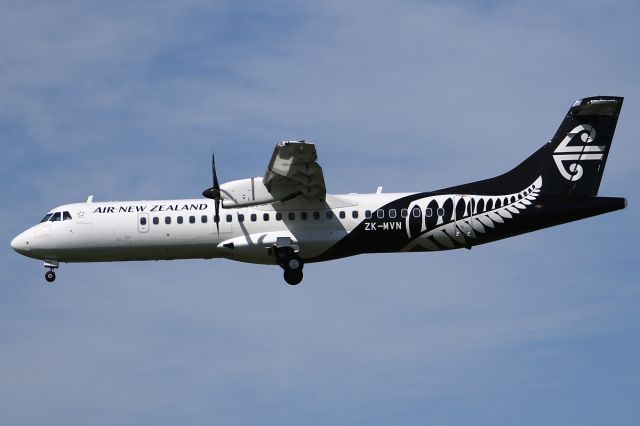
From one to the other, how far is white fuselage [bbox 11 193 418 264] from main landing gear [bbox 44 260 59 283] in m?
0.42

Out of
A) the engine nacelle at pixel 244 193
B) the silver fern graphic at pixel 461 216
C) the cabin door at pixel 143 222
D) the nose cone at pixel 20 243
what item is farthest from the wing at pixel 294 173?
the nose cone at pixel 20 243

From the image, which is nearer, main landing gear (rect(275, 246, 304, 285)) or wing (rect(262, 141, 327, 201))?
wing (rect(262, 141, 327, 201))

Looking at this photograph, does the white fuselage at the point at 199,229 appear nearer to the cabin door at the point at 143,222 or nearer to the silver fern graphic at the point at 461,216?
the cabin door at the point at 143,222

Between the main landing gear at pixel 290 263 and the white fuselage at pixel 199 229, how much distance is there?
320 millimetres

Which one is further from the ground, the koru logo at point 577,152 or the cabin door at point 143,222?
the koru logo at point 577,152

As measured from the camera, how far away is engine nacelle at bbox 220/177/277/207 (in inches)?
1768

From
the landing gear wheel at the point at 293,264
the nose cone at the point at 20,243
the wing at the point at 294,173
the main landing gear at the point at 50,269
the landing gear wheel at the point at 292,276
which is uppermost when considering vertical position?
the wing at the point at 294,173

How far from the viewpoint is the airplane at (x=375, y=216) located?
153 ft

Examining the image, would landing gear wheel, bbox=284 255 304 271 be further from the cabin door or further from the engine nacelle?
the cabin door

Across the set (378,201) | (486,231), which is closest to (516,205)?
(486,231)

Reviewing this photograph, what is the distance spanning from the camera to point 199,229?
47031 mm

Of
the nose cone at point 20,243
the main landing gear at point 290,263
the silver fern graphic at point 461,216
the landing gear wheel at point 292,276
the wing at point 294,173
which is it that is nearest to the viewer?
the wing at point 294,173

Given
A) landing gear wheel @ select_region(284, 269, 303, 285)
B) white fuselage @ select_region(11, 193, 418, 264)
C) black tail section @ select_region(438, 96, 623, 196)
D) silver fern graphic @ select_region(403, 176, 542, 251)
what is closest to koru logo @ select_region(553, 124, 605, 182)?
black tail section @ select_region(438, 96, 623, 196)

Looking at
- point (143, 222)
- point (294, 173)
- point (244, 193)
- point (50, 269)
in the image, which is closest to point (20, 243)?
point (50, 269)
